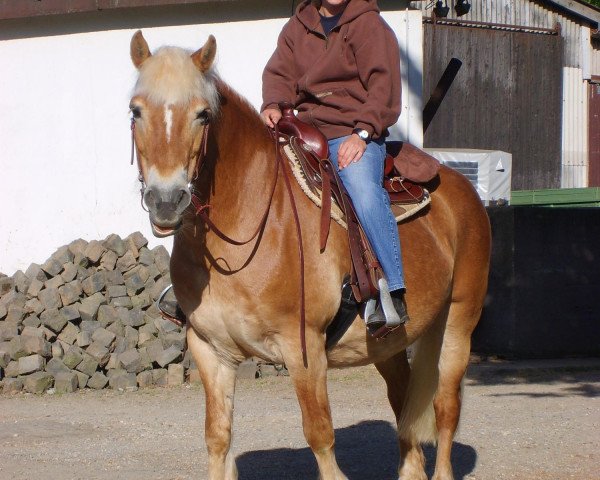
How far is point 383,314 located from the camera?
5258mm

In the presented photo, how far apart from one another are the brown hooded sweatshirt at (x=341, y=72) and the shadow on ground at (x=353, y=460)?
2362mm

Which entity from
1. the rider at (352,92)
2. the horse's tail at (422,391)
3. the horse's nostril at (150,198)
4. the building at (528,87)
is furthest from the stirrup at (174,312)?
the building at (528,87)

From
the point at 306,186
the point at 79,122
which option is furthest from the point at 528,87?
the point at 306,186

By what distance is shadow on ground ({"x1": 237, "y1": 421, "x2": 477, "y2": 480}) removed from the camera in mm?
6758

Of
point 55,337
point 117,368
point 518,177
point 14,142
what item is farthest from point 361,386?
point 518,177

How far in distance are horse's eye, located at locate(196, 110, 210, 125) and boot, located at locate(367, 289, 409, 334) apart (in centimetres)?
134

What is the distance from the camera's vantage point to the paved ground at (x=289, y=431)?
6.94 m

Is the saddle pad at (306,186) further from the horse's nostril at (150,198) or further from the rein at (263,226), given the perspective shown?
the horse's nostril at (150,198)

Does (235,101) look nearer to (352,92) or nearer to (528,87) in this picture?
(352,92)

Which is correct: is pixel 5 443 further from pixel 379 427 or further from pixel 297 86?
pixel 297 86

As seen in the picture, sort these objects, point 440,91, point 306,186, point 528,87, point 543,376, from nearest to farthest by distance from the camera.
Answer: point 306,186
point 543,376
point 440,91
point 528,87

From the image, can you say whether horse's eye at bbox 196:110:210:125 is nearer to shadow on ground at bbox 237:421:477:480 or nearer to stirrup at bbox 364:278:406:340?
stirrup at bbox 364:278:406:340

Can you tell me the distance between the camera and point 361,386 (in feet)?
32.7

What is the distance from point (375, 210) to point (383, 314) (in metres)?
0.53
